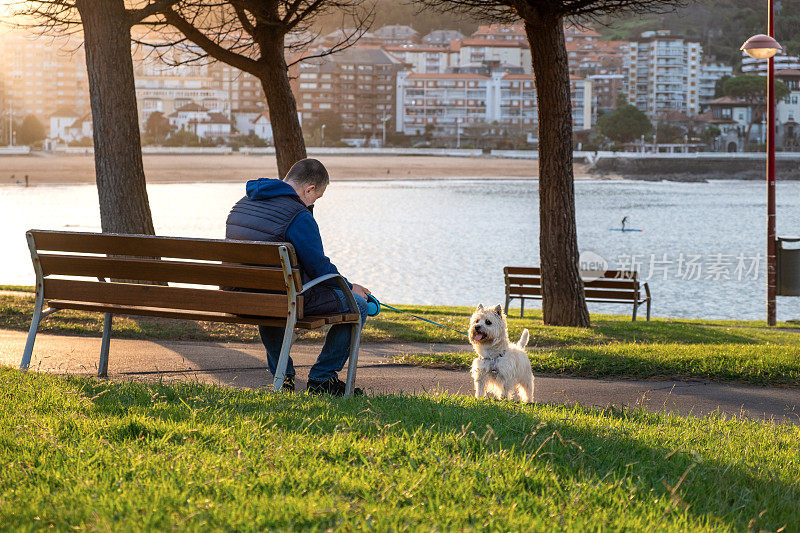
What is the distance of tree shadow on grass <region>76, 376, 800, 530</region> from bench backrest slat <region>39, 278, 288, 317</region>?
465mm

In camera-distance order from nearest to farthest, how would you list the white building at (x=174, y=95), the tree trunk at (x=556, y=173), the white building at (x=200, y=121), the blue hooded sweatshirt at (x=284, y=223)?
the blue hooded sweatshirt at (x=284, y=223), the tree trunk at (x=556, y=173), the white building at (x=200, y=121), the white building at (x=174, y=95)

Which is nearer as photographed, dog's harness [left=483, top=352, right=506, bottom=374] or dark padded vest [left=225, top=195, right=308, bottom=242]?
dark padded vest [left=225, top=195, right=308, bottom=242]

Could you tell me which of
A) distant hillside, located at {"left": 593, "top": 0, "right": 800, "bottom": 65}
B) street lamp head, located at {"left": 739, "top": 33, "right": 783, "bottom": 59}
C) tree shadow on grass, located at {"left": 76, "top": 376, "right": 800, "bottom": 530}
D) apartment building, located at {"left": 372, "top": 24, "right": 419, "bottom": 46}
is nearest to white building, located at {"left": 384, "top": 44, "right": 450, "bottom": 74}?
apartment building, located at {"left": 372, "top": 24, "right": 419, "bottom": 46}

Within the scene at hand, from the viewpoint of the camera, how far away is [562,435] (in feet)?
14.0

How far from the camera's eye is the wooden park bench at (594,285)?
14227 millimetres

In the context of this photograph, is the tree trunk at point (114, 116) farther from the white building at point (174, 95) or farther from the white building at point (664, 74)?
the white building at point (664, 74)

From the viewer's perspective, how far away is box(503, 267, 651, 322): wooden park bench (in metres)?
14.2

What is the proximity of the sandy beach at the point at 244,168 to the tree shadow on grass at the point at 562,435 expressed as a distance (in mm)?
75411

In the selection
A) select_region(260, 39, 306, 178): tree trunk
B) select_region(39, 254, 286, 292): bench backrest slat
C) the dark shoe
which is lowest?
the dark shoe

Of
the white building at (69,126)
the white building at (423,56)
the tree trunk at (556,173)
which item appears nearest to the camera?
the tree trunk at (556,173)

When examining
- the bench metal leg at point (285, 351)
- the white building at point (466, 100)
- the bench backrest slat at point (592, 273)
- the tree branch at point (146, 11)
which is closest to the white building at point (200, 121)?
the white building at point (466, 100)

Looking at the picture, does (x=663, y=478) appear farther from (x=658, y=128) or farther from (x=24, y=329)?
(x=658, y=128)

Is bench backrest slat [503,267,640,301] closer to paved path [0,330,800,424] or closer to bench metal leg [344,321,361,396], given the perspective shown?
paved path [0,330,800,424]

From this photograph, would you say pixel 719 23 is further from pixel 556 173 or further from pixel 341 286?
pixel 341 286
